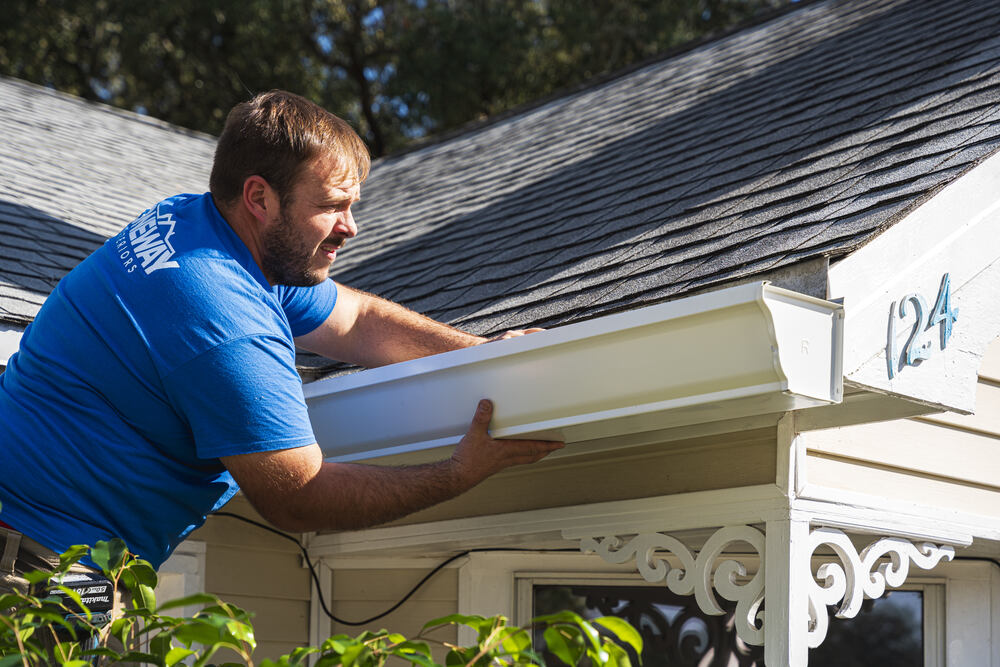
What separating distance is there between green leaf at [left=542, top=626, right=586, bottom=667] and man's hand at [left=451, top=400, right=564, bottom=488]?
0.92m

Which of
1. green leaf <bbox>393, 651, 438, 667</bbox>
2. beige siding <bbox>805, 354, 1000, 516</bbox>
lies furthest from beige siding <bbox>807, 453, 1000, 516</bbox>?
green leaf <bbox>393, 651, 438, 667</bbox>

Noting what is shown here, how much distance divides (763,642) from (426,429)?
40.5 inches

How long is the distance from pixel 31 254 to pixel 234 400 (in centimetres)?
280

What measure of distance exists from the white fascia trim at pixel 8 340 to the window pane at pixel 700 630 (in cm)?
222

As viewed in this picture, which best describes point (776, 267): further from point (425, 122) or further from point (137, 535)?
point (425, 122)

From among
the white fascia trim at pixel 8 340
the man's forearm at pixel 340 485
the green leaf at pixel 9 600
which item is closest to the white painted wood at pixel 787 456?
the man's forearm at pixel 340 485

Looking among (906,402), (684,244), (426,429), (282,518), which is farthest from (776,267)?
(282,518)

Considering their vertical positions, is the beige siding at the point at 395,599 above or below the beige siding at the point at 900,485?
below

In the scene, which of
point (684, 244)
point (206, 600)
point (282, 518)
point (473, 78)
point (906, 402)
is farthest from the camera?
point (473, 78)

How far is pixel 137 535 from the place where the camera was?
240 cm

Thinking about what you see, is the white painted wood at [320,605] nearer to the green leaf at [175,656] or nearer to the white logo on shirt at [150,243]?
the white logo on shirt at [150,243]

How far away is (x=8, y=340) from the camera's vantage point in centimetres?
353

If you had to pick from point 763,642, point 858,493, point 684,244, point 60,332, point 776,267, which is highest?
point 684,244

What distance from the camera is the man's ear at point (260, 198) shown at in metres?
2.51
